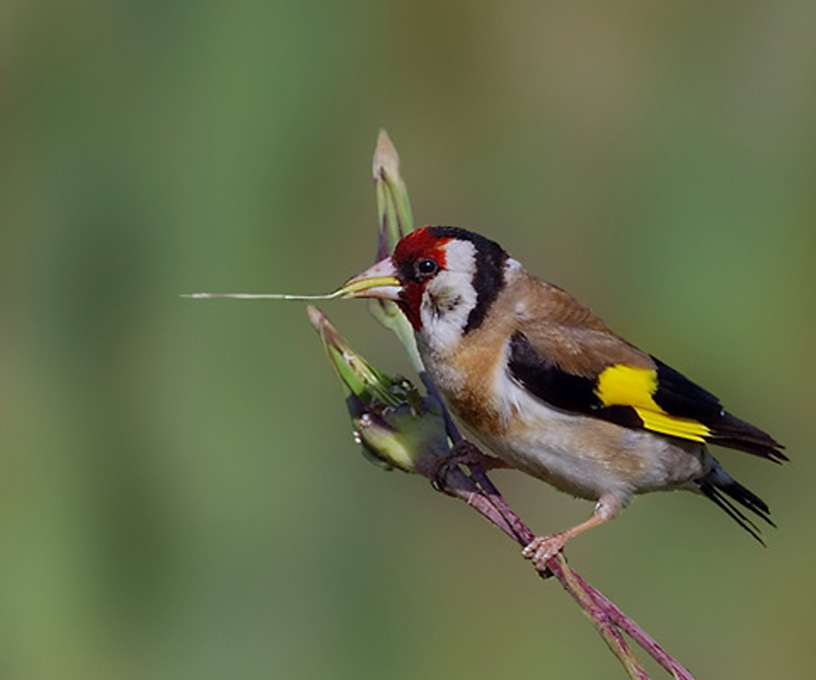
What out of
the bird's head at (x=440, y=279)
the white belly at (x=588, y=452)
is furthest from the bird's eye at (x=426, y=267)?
the white belly at (x=588, y=452)

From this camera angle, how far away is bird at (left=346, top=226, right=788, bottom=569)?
1525 mm

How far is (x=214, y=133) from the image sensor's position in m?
1.84

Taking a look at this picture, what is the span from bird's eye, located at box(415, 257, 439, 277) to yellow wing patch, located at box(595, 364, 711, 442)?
0.21 meters

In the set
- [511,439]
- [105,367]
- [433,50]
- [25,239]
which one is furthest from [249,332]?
[433,50]

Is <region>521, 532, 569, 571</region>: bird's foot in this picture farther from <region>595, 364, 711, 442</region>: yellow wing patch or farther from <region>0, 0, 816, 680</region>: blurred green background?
<region>0, 0, 816, 680</region>: blurred green background

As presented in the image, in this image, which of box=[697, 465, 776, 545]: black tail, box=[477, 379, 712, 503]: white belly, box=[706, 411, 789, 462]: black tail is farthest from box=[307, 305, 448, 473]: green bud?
box=[697, 465, 776, 545]: black tail

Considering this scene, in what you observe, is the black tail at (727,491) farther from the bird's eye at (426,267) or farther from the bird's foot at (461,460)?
the bird's eye at (426,267)

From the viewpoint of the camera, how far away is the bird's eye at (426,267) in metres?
1.50

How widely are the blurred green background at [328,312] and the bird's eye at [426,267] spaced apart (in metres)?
0.34

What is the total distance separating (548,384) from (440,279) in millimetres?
154

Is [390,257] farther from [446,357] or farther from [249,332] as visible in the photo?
[249,332]

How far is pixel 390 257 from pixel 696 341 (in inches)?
30.2

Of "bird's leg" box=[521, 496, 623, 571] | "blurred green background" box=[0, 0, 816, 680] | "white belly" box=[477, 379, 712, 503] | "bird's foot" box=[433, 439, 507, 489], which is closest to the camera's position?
"bird's foot" box=[433, 439, 507, 489]

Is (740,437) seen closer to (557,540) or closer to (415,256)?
(557,540)
